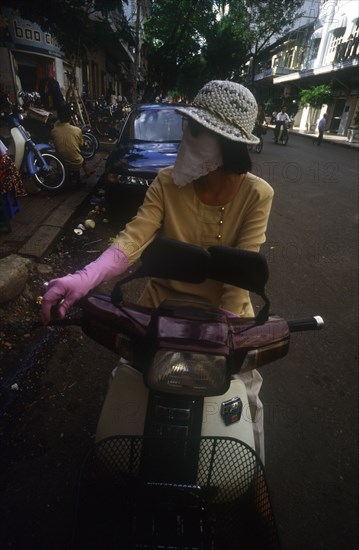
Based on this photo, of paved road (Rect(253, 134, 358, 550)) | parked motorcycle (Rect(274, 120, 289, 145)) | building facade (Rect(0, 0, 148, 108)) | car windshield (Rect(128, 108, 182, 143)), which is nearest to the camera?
Result: paved road (Rect(253, 134, 358, 550))

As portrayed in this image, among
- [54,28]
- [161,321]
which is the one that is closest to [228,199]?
[161,321]

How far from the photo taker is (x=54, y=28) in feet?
15.4

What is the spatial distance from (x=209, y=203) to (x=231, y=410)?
2.64ft

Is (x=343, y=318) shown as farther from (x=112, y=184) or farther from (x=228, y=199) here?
(x=112, y=184)

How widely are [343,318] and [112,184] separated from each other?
3599 mm

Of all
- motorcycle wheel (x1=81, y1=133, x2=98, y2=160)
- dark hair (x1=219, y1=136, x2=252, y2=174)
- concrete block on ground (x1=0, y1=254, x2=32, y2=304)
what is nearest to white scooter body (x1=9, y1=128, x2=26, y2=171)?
concrete block on ground (x1=0, y1=254, x2=32, y2=304)

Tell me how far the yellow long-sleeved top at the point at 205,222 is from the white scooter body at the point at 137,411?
15.7 inches

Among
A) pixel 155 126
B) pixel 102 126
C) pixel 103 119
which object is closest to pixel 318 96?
pixel 103 119

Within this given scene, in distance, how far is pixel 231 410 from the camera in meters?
1.21

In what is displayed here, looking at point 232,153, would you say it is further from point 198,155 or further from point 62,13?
point 62,13

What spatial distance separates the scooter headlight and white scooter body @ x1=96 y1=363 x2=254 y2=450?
304 millimetres

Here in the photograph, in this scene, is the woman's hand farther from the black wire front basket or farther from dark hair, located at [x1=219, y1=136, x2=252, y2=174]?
dark hair, located at [x1=219, y1=136, x2=252, y2=174]

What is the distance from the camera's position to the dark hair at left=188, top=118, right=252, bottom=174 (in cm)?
126

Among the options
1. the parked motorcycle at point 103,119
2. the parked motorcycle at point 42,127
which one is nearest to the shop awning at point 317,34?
the parked motorcycle at point 103,119
